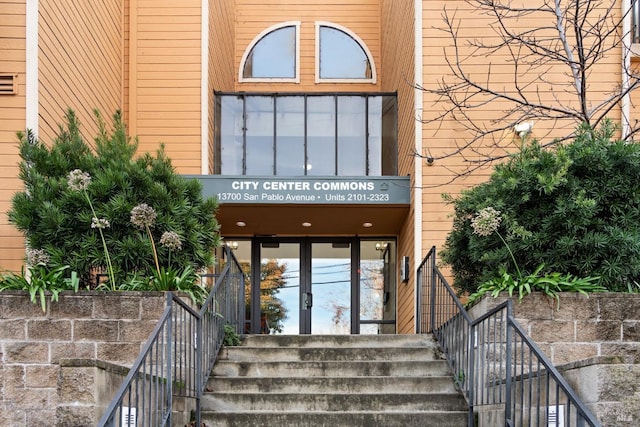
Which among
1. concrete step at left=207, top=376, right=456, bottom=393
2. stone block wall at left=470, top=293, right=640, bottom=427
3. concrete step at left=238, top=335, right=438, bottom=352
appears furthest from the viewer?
concrete step at left=238, top=335, right=438, bottom=352

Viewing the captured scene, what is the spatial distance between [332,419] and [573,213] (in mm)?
2610

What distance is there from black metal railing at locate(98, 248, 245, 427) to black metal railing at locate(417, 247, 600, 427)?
2.13 metres

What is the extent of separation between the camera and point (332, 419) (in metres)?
5.88

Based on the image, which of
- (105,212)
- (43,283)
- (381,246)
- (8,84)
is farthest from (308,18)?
(43,283)

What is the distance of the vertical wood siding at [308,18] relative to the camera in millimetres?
14094

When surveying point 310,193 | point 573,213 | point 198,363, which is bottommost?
point 198,363

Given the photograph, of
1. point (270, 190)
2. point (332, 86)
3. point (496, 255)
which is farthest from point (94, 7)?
point (496, 255)

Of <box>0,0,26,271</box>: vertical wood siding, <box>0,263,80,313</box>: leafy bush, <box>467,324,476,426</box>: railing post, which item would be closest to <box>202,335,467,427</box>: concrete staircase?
<box>467,324,476,426</box>: railing post

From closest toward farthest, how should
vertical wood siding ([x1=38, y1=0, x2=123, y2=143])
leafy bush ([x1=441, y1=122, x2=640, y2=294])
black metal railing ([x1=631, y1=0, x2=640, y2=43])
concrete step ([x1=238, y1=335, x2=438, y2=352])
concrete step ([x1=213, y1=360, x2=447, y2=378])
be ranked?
leafy bush ([x1=441, y1=122, x2=640, y2=294]) < concrete step ([x1=213, y1=360, x2=447, y2=378]) < concrete step ([x1=238, y1=335, x2=438, y2=352]) < vertical wood siding ([x1=38, y1=0, x2=123, y2=143]) < black metal railing ([x1=631, y1=0, x2=640, y2=43])

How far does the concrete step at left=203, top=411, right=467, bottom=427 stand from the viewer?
5863 millimetres

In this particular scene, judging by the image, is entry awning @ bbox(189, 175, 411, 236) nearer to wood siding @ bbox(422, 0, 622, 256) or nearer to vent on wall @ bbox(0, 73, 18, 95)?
wood siding @ bbox(422, 0, 622, 256)

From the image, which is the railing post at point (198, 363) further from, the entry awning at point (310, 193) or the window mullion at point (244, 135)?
the window mullion at point (244, 135)

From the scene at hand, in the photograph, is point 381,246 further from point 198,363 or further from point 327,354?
point 198,363

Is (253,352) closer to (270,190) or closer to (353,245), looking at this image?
(270,190)
